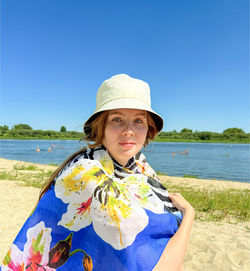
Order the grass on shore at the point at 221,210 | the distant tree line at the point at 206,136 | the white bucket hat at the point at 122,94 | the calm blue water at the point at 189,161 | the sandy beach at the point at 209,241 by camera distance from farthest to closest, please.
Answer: the distant tree line at the point at 206,136 < the calm blue water at the point at 189,161 < the grass on shore at the point at 221,210 < the sandy beach at the point at 209,241 < the white bucket hat at the point at 122,94

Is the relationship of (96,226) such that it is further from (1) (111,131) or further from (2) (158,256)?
(1) (111,131)

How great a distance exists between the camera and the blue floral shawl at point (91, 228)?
3.86 feet

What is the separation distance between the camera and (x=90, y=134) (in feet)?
6.13

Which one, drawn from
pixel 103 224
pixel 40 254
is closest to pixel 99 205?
pixel 103 224

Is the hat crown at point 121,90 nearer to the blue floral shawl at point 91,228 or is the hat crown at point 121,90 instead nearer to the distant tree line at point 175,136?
the blue floral shawl at point 91,228

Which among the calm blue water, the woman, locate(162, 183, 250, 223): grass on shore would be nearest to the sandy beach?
locate(162, 183, 250, 223): grass on shore

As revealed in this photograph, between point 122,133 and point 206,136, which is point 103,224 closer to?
point 122,133

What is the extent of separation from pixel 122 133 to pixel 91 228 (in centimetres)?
67

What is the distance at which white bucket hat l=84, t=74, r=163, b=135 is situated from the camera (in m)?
1.61

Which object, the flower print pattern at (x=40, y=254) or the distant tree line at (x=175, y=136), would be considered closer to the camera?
the flower print pattern at (x=40, y=254)

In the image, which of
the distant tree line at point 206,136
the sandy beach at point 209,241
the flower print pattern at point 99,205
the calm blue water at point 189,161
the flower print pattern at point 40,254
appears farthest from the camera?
the distant tree line at point 206,136

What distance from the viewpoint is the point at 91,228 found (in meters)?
1.21

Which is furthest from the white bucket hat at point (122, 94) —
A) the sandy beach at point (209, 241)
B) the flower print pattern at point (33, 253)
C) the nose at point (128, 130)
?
the sandy beach at point (209, 241)

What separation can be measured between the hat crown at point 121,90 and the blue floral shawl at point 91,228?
0.50m
